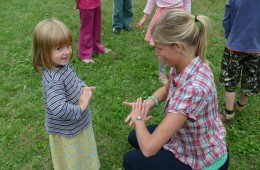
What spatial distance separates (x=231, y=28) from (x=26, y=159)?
7.88 feet

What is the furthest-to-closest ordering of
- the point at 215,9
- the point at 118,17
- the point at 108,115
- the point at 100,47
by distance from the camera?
the point at 215,9, the point at 118,17, the point at 100,47, the point at 108,115

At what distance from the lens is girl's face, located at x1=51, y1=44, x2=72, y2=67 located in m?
2.31

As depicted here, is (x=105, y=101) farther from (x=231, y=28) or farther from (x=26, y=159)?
(x=231, y=28)

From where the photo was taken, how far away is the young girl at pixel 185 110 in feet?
6.67

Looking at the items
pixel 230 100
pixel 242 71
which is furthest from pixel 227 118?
pixel 242 71

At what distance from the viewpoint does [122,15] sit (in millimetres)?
5664

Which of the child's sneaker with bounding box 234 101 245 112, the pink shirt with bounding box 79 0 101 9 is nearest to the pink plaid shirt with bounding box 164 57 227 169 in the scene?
the child's sneaker with bounding box 234 101 245 112

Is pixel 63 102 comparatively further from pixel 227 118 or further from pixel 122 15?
pixel 122 15

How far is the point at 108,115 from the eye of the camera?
3711mm

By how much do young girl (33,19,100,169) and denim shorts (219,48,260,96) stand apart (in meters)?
1.60

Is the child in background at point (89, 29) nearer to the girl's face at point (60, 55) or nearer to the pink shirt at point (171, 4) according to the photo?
the pink shirt at point (171, 4)

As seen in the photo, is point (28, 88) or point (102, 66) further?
point (102, 66)

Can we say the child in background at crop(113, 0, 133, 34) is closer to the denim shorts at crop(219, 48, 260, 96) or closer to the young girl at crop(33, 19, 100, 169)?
the denim shorts at crop(219, 48, 260, 96)

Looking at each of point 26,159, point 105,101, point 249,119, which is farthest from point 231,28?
point 26,159
